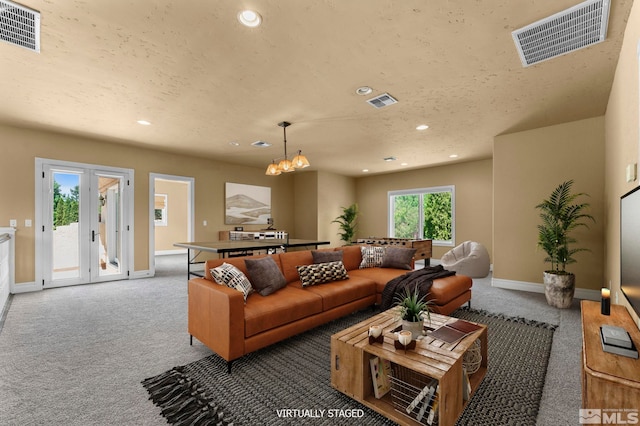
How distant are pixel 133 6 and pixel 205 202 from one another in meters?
5.31

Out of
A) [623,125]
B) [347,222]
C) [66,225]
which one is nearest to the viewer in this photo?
[623,125]

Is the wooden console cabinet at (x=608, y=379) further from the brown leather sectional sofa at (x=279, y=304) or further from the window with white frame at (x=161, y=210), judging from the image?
the window with white frame at (x=161, y=210)

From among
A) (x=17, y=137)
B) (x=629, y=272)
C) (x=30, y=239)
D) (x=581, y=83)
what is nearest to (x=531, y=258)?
(x=581, y=83)

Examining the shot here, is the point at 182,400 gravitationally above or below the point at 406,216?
below

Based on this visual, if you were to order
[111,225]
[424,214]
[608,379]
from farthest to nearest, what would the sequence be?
[424,214] → [111,225] → [608,379]

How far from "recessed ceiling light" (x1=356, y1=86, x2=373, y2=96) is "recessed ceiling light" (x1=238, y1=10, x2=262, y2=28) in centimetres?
144

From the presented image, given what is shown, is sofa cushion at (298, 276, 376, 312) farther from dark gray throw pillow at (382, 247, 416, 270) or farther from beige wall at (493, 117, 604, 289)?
beige wall at (493, 117, 604, 289)

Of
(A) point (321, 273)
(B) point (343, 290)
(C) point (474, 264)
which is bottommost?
(C) point (474, 264)

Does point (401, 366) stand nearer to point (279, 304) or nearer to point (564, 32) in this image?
point (279, 304)

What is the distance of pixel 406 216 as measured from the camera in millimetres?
8672

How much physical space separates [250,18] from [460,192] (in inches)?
274

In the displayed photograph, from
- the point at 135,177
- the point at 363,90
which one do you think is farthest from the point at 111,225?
the point at 363,90

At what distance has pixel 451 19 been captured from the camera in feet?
7.00

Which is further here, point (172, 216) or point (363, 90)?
point (172, 216)
